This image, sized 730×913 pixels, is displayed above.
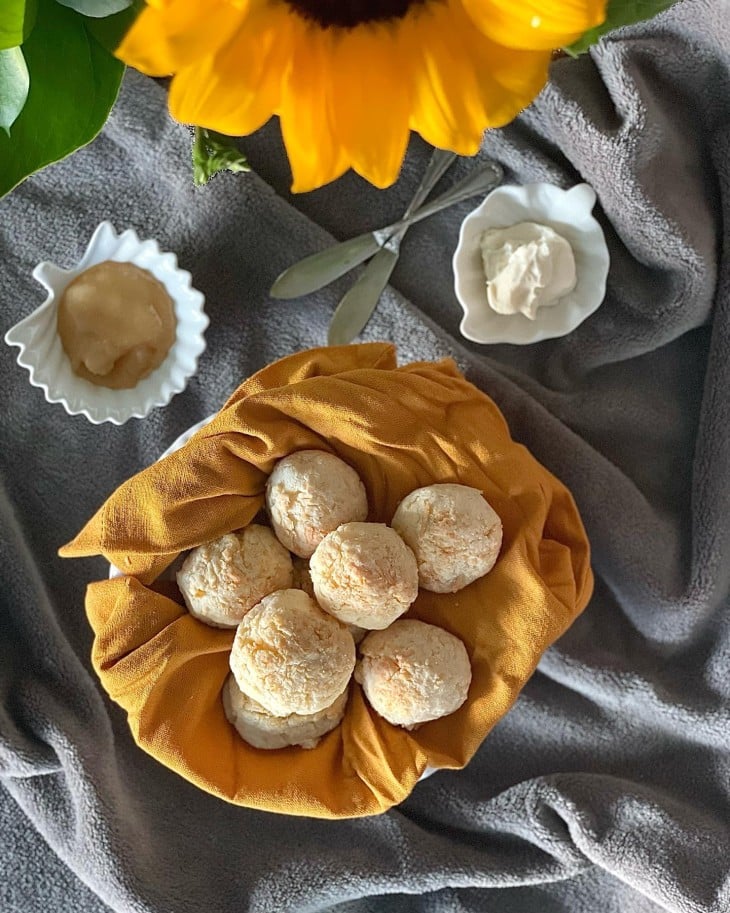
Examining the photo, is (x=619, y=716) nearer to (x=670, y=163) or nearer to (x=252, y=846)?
(x=252, y=846)

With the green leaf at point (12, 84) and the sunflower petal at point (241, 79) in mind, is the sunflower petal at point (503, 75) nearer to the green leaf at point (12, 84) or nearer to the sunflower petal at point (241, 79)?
the sunflower petal at point (241, 79)

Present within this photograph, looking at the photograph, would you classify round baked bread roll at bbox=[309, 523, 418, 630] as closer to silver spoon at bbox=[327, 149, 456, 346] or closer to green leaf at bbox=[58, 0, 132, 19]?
silver spoon at bbox=[327, 149, 456, 346]

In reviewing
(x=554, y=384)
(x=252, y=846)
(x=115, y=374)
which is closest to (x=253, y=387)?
(x=115, y=374)

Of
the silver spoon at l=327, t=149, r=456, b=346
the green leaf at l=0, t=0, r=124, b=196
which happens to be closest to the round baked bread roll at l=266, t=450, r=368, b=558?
the silver spoon at l=327, t=149, r=456, b=346

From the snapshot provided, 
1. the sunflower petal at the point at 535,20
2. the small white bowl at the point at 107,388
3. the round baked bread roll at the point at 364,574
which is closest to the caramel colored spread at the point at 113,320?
the small white bowl at the point at 107,388

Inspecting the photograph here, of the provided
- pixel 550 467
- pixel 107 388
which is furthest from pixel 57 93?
pixel 550 467

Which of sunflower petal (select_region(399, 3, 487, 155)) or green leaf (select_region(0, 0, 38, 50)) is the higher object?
sunflower petal (select_region(399, 3, 487, 155))
